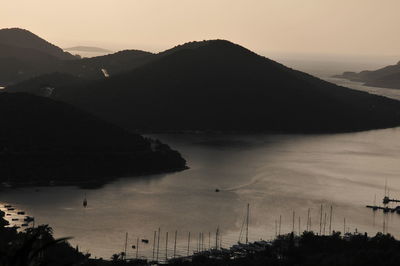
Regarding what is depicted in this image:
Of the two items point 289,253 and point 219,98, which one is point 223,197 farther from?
point 219,98

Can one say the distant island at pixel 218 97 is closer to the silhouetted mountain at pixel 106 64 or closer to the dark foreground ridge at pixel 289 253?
the silhouetted mountain at pixel 106 64

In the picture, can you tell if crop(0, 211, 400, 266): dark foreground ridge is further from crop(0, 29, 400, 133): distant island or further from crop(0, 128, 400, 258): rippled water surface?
crop(0, 29, 400, 133): distant island

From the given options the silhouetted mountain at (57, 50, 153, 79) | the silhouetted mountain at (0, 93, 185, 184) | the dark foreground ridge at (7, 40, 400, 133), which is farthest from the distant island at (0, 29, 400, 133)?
the silhouetted mountain at (0, 93, 185, 184)

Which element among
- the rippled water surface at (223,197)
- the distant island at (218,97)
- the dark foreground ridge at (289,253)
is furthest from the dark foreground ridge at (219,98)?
the dark foreground ridge at (289,253)

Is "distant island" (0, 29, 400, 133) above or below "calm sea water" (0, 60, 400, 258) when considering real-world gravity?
above

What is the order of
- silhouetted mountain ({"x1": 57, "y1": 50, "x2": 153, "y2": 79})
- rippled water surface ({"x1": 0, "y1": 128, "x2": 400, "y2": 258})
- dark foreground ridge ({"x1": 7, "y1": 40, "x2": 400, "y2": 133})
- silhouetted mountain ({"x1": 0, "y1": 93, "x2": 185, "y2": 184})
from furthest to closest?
1. silhouetted mountain ({"x1": 57, "y1": 50, "x2": 153, "y2": 79})
2. dark foreground ridge ({"x1": 7, "y1": 40, "x2": 400, "y2": 133})
3. silhouetted mountain ({"x1": 0, "y1": 93, "x2": 185, "y2": 184})
4. rippled water surface ({"x1": 0, "y1": 128, "x2": 400, "y2": 258})

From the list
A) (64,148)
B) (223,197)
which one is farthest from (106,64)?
(223,197)
